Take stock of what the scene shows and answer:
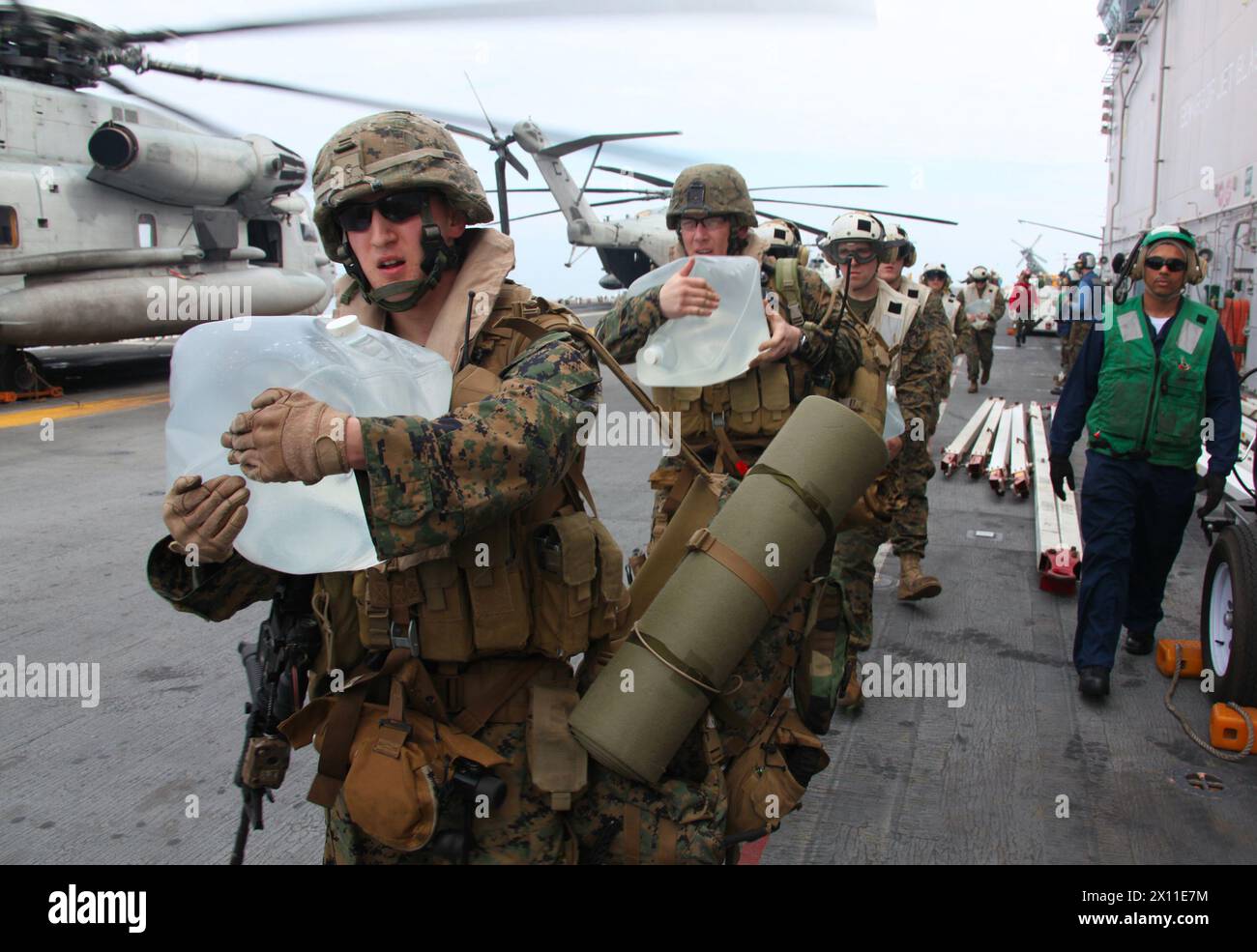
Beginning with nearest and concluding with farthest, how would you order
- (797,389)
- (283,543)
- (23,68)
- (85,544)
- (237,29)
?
(283,543), (797,389), (85,544), (237,29), (23,68)

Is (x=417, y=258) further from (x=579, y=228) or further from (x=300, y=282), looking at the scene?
(x=579, y=228)

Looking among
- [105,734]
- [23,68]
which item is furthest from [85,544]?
[23,68]

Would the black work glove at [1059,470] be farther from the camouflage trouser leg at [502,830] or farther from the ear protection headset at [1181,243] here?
the camouflage trouser leg at [502,830]

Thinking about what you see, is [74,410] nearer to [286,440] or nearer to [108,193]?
[108,193]

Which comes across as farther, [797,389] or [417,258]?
[797,389]

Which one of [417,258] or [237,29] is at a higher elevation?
[237,29]

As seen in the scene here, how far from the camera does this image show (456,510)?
1.69m

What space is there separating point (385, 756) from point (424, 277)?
3.11 feet

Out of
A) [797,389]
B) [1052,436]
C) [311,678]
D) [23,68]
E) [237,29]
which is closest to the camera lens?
[311,678]

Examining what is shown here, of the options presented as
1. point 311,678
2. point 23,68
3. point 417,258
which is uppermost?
point 23,68

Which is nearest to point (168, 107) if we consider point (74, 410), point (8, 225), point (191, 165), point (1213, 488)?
point (191, 165)

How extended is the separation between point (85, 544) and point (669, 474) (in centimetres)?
472

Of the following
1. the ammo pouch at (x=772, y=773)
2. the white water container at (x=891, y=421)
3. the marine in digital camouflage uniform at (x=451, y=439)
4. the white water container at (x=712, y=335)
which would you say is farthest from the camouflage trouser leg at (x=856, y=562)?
the marine in digital camouflage uniform at (x=451, y=439)

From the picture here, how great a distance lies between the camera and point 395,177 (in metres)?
1.97
